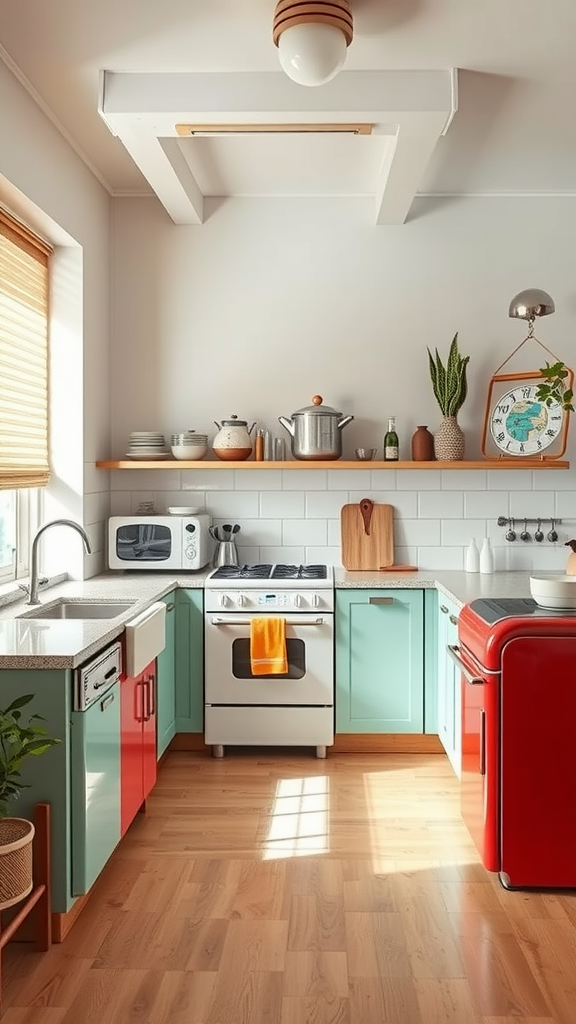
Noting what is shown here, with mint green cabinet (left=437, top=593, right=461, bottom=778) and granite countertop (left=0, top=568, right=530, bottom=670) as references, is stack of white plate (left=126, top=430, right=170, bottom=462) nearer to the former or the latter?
granite countertop (left=0, top=568, right=530, bottom=670)

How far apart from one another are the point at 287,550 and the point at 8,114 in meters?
2.43

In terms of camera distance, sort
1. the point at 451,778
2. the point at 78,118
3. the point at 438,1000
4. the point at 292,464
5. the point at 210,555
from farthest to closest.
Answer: the point at 210,555 < the point at 292,464 < the point at 451,778 < the point at 78,118 < the point at 438,1000

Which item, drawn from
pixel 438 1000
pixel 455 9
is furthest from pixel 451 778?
pixel 455 9

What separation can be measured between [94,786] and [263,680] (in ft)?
5.05

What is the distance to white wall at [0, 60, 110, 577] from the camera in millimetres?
3750

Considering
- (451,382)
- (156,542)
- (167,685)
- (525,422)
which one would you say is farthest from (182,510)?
(525,422)

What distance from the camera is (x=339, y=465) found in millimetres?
4344

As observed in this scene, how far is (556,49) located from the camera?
9.87 feet

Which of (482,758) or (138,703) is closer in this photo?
(482,758)

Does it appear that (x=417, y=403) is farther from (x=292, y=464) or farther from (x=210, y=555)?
(x=210, y=555)

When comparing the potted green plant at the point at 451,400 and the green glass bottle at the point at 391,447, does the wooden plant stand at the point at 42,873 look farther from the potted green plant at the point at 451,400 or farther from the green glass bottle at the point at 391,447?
the potted green plant at the point at 451,400

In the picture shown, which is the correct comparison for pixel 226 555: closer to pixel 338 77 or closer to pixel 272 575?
pixel 272 575

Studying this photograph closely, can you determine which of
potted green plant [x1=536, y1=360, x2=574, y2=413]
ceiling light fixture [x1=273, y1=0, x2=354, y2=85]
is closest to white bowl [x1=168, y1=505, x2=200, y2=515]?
potted green plant [x1=536, y1=360, x2=574, y2=413]

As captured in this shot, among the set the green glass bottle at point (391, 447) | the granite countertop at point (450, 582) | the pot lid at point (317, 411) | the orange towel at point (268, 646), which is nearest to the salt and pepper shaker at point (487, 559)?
the granite countertop at point (450, 582)
